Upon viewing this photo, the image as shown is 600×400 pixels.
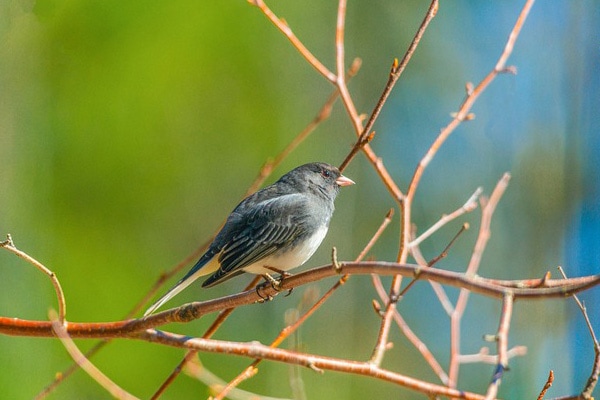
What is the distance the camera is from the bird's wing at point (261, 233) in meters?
2.18

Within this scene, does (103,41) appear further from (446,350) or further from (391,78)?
(391,78)

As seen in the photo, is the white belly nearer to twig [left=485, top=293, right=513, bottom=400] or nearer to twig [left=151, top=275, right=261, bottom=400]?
twig [left=151, top=275, right=261, bottom=400]

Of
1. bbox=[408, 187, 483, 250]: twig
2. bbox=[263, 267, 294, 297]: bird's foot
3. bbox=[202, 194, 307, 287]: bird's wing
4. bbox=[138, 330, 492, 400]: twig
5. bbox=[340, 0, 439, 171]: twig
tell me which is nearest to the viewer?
bbox=[138, 330, 492, 400]: twig

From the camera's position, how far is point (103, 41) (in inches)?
190

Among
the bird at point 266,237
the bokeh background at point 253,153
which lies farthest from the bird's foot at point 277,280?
the bokeh background at point 253,153

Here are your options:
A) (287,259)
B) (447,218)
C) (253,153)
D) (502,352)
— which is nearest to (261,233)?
(287,259)

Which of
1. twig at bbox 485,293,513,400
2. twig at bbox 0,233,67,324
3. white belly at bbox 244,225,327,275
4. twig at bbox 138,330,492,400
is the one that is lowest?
twig at bbox 0,233,67,324

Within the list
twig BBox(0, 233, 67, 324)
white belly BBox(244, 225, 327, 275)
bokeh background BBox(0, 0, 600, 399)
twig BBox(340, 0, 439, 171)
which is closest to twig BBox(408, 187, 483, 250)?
twig BBox(340, 0, 439, 171)

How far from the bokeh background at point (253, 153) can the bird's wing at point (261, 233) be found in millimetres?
2171

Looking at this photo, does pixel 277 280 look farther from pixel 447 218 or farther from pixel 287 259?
pixel 447 218

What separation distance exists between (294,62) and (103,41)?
1.51m

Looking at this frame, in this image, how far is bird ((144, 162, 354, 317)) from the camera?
220cm

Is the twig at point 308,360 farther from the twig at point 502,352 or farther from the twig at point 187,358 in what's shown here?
the twig at point 502,352

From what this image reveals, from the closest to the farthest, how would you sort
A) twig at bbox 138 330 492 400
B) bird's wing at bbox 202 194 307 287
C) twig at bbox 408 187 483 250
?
1. twig at bbox 138 330 492 400
2. twig at bbox 408 187 483 250
3. bird's wing at bbox 202 194 307 287
